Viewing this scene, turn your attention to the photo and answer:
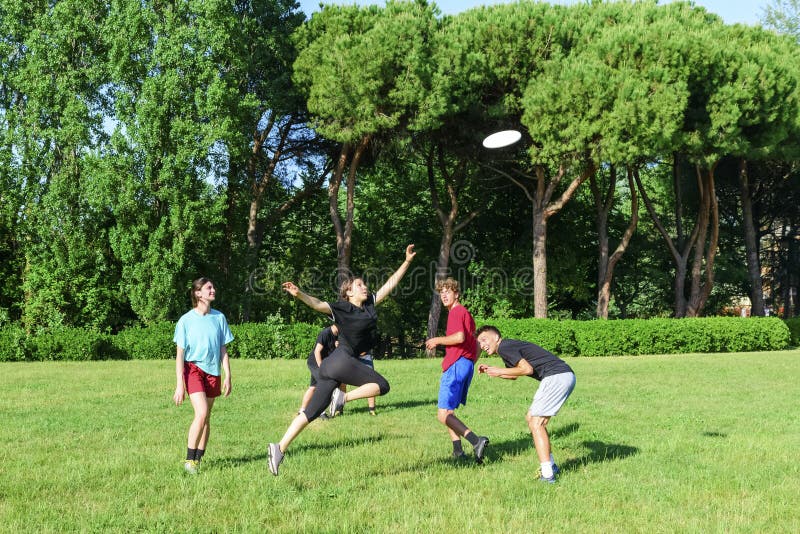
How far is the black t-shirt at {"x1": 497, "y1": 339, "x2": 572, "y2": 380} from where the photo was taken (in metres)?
6.42

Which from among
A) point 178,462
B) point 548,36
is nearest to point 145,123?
point 548,36

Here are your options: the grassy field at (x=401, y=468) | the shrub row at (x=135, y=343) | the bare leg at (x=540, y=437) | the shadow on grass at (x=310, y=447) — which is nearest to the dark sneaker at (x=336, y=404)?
the grassy field at (x=401, y=468)

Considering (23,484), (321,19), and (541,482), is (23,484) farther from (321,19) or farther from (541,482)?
(321,19)

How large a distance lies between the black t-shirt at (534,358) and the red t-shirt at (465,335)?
878 millimetres

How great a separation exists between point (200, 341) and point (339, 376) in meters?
1.49

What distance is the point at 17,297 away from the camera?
80.5 ft

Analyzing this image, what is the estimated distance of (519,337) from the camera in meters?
23.5

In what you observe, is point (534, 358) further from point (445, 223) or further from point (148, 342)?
point (445, 223)

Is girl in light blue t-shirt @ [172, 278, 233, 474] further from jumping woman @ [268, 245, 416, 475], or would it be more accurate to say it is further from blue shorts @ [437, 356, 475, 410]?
blue shorts @ [437, 356, 475, 410]

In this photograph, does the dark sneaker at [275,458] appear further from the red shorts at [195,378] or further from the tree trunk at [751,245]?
the tree trunk at [751,245]

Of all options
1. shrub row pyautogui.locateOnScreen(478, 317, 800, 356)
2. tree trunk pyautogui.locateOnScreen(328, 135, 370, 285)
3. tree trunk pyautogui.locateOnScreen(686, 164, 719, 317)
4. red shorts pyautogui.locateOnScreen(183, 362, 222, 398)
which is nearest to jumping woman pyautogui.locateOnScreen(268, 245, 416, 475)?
red shorts pyautogui.locateOnScreen(183, 362, 222, 398)

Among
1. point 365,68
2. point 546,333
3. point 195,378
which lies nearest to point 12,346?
point 365,68

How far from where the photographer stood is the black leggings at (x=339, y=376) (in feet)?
20.9

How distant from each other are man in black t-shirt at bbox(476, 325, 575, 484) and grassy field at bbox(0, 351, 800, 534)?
1.07 feet
